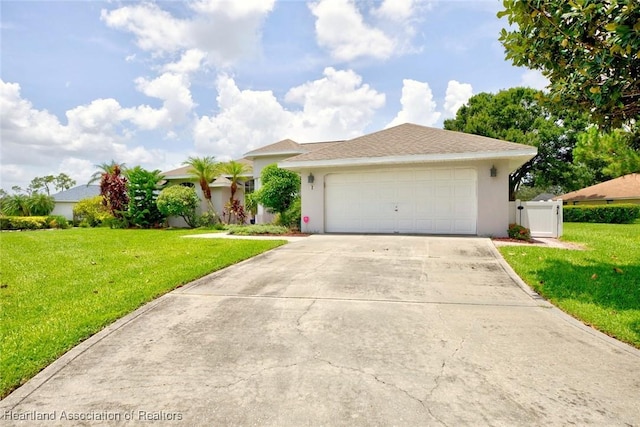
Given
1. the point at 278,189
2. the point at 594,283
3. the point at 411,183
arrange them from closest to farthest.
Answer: the point at 594,283
the point at 411,183
the point at 278,189

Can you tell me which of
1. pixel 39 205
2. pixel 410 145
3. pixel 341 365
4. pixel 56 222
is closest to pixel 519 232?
pixel 410 145

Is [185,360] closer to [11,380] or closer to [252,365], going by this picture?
[252,365]

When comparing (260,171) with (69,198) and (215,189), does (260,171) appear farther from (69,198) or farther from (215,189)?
(69,198)

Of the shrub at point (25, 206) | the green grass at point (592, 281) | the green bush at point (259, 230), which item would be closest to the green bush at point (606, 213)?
the green grass at point (592, 281)

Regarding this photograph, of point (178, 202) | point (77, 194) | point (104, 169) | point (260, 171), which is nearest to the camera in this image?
point (178, 202)

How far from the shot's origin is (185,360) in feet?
9.87

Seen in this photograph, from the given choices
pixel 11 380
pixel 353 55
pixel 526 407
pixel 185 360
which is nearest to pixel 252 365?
pixel 185 360

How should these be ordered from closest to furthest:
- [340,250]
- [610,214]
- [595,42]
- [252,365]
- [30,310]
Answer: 1. [252,365]
2. [30,310]
3. [595,42]
4. [340,250]
5. [610,214]

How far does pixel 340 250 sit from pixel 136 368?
625 cm

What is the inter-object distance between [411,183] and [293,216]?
544 cm

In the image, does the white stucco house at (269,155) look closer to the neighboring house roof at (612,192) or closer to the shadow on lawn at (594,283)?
the shadow on lawn at (594,283)

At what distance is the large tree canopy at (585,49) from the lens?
4.06 m

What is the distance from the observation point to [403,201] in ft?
40.1

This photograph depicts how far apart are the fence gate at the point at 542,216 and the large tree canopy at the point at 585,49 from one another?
6.55m
